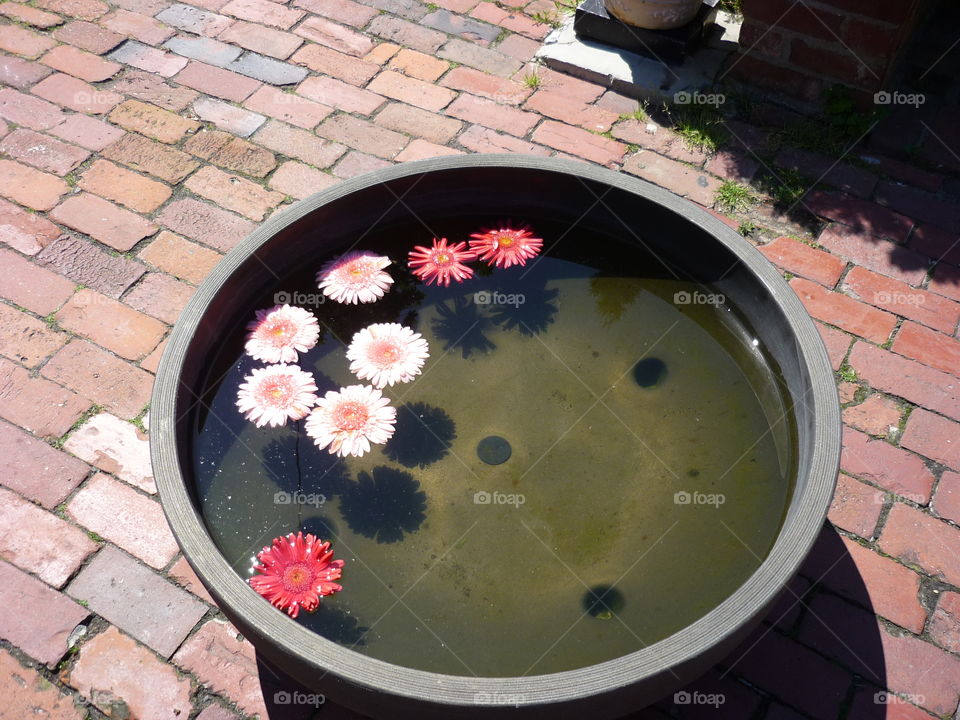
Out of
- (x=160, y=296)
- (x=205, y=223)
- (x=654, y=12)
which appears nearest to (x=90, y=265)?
(x=160, y=296)

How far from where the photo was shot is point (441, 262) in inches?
98.4

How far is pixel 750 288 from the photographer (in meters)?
2.23

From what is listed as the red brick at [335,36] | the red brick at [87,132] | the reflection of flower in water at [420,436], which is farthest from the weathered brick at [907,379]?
the red brick at [87,132]

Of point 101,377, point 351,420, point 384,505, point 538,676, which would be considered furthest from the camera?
point 101,377

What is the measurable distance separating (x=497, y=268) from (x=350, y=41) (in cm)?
201

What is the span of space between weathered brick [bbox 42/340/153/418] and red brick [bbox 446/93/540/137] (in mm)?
1693

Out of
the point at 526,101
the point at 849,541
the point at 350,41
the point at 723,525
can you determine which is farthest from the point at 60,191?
the point at 849,541

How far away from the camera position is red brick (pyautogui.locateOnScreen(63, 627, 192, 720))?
2.26m

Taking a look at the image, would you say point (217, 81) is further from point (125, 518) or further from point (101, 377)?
point (125, 518)

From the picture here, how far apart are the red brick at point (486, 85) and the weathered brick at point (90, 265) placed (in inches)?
61.7

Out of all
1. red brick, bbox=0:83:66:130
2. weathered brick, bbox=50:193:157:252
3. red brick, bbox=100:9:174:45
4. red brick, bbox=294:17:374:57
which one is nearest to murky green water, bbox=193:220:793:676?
weathered brick, bbox=50:193:157:252

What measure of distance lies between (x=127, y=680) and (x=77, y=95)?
2586 millimetres

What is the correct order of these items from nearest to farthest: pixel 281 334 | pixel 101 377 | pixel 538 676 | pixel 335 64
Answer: pixel 538 676, pixel 281 334, pixel 101 377, pixel 335 64

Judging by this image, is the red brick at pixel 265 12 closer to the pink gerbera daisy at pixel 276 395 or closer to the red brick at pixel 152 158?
the red brick at pixel 152 158
